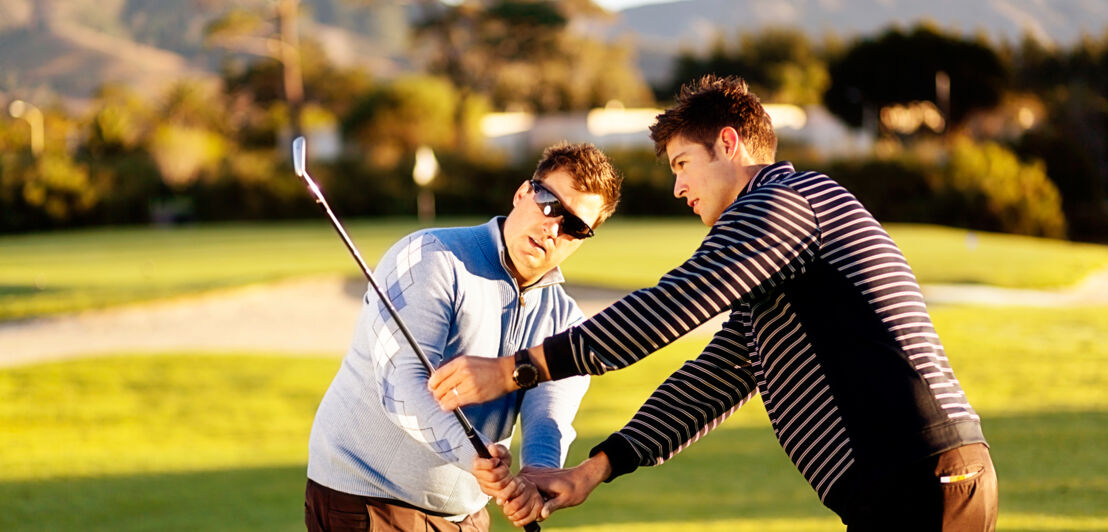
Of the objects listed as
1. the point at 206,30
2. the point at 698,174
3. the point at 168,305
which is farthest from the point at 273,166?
the point at 698,174

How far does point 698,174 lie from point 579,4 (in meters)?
83.8

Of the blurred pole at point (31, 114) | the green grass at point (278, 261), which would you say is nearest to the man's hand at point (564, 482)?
the green grass at point (278, 261)

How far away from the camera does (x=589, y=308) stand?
17.9 meters

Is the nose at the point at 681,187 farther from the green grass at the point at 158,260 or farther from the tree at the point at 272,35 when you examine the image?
the tree at the point at 272,35

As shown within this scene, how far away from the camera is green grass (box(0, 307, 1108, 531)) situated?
730 cm

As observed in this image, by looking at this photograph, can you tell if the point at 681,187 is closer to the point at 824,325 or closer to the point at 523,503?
the point at 824,325

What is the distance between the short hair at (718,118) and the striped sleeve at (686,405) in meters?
0.56

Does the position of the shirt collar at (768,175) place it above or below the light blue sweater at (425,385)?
above

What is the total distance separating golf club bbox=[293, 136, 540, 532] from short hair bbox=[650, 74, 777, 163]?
0.79 metres

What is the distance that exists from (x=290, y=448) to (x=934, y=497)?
737cm

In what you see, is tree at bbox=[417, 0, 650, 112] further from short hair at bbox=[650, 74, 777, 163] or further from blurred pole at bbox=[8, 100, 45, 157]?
short hair at bbox=[650, 74, 777, 163]

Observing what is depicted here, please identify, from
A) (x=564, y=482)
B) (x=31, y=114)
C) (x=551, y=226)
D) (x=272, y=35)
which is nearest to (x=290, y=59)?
(x=272, y=35)

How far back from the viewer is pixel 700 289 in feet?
9.04

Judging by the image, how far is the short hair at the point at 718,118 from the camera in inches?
121
